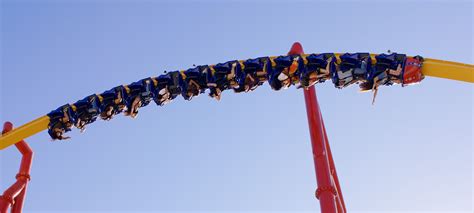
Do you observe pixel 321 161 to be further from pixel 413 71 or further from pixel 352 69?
pixel 413 71

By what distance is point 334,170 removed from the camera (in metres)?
10.5

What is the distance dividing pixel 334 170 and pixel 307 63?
204cm

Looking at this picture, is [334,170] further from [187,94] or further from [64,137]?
[64,137]

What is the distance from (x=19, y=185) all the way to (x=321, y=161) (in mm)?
4766

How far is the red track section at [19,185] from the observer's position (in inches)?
406

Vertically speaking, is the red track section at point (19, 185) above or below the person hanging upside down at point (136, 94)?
below

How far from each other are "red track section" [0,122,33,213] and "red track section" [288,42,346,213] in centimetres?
453

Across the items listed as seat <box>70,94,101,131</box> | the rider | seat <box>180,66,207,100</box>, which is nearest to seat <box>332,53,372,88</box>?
the rider

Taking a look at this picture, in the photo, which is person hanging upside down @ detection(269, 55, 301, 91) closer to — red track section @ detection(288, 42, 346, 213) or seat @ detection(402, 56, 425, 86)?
red track section @ detection(288, 42, 346, 213)

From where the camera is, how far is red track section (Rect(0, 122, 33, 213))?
10.3m

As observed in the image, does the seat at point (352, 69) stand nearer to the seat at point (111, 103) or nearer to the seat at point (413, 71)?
the seat at point (413, 71)

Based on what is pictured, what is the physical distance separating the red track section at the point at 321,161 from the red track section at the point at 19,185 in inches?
179

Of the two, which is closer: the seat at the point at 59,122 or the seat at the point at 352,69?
the seat at the point at 352,69

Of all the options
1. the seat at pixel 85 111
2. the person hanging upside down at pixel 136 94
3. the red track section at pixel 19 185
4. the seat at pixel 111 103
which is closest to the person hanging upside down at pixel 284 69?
the person hanging upside down at pixel 136 94
